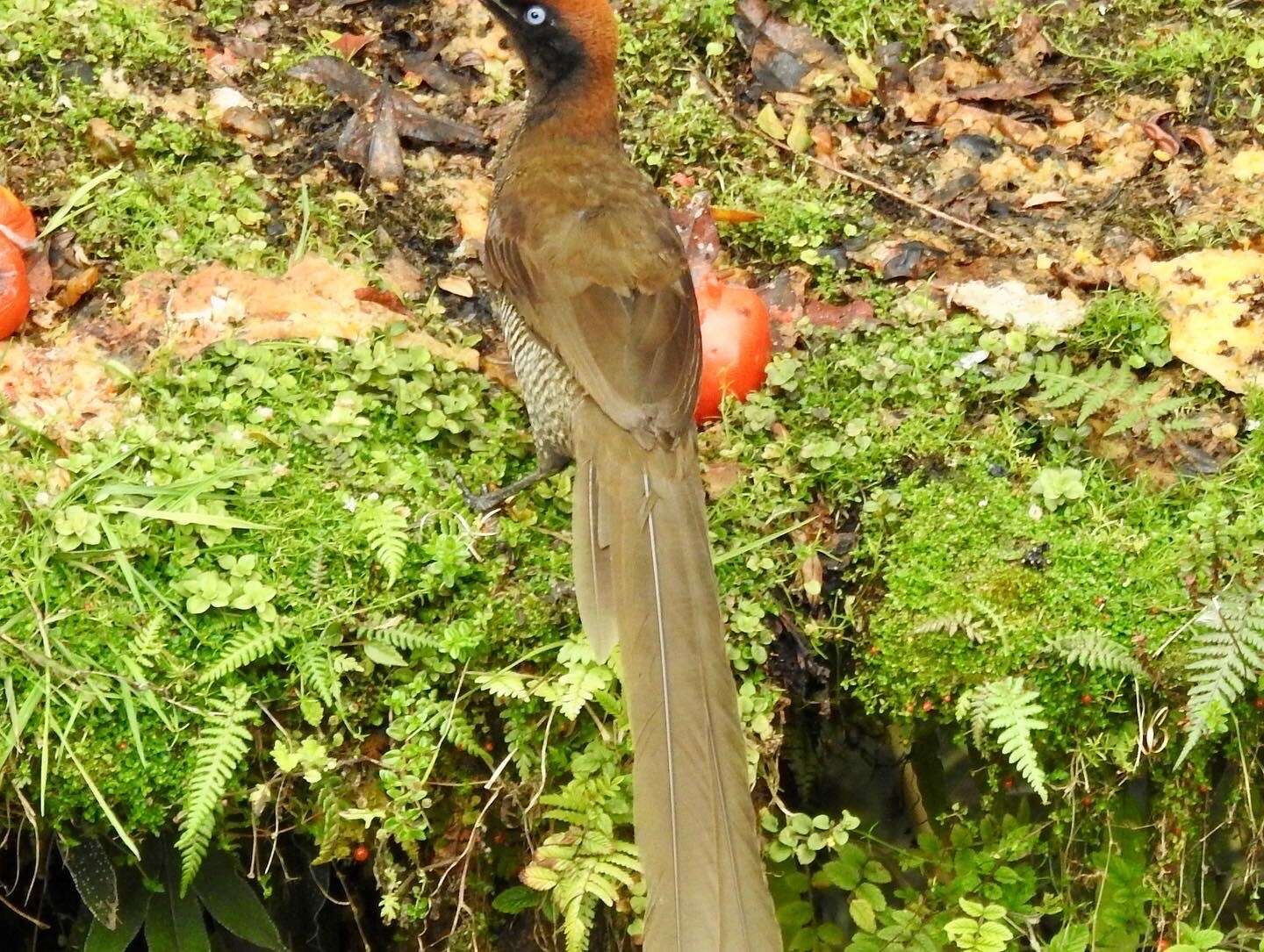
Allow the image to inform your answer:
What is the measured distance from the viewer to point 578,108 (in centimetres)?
436

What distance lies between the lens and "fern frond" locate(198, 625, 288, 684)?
3.38 metres

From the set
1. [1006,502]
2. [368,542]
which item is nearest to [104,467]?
[368,542]

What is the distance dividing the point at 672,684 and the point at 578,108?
Result: 2.05 meters

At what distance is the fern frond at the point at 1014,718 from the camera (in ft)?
10.9

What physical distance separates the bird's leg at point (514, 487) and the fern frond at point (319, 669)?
1.90 ft

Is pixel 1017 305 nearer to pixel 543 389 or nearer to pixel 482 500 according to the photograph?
pixel 543 389

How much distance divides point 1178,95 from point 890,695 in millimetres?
2780

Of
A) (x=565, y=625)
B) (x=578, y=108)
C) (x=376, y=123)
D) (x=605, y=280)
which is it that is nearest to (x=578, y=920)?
(x=565, y=625)

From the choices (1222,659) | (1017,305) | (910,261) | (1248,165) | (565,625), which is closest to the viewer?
(1222,659)

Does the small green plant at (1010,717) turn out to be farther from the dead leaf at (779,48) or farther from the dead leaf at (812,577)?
the dead leaf at (779,48)

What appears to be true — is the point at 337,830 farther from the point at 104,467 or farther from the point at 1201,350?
the point at 1201,350

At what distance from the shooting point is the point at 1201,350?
14.1 ft

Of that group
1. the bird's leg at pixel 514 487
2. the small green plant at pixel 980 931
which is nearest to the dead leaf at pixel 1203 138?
the bird's leg at pixel 514 487

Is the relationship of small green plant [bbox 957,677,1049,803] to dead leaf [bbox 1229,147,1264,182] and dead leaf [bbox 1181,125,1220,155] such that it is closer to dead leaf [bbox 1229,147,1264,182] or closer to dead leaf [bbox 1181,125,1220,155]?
dead leaf [bbox 1229,147,1264,182]
